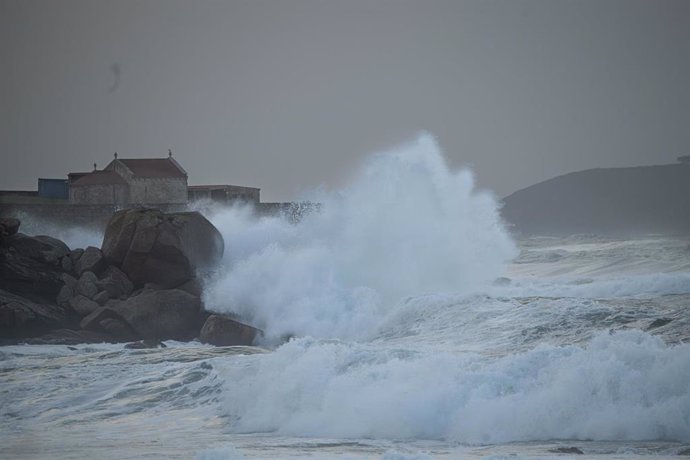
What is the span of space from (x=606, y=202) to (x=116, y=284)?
305 ft

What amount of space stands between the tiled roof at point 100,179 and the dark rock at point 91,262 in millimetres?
18324

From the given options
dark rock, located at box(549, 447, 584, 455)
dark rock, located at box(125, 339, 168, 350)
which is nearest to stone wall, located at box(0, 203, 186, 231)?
dark rock, located at box(125, 339, 168, 350)

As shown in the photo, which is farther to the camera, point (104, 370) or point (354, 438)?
point (104, 370)

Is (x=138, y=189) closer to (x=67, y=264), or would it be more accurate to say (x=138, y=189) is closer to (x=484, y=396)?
(x=67, y=264)

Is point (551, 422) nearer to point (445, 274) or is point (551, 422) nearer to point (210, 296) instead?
point (210, 296)

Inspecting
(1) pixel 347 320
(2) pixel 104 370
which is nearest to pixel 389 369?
(2) pixel 104 370

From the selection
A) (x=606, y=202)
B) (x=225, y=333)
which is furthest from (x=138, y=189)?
(x=606, y=202)

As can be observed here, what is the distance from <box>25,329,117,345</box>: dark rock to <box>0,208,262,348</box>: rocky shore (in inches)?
0.7

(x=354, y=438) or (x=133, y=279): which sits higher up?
(x=133, y=279)

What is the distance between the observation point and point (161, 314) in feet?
56.4

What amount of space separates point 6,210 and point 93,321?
563 inches

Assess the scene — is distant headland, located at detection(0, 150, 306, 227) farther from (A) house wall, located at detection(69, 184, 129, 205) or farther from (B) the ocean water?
(B) the ocean water

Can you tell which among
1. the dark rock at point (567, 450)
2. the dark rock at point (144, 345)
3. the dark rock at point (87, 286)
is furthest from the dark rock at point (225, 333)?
the dark rock at point (567, 450)

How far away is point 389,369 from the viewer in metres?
10.9
